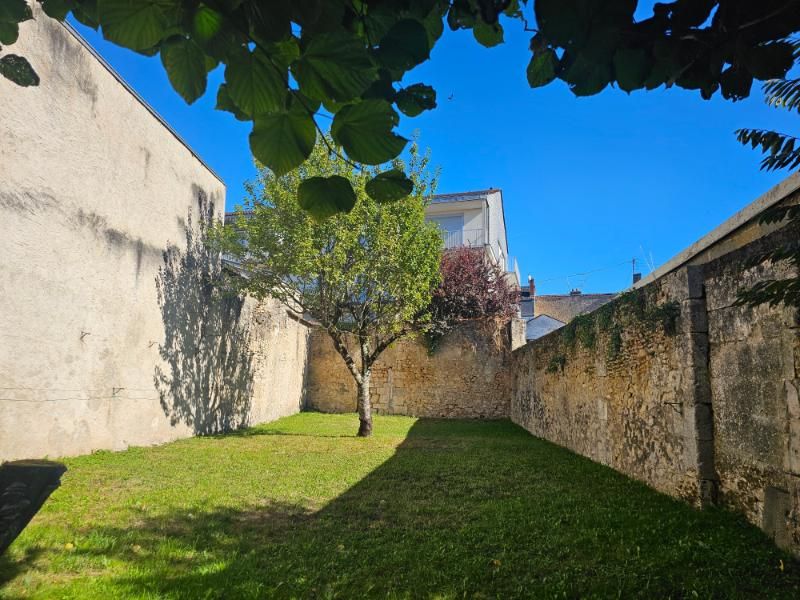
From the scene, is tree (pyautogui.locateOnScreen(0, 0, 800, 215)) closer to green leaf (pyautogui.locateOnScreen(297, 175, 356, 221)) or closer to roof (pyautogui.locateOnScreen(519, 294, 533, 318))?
green leaf (pyautogui.locateOnScreen(297, 175, 356, 221))

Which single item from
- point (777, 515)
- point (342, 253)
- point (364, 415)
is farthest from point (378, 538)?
point (364, 415)

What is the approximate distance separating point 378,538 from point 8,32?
11.9 ft

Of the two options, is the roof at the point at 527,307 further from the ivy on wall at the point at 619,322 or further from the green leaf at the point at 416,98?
the green leaf at the point at 416,98

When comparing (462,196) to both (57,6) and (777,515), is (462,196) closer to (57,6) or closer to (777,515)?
(777,515)

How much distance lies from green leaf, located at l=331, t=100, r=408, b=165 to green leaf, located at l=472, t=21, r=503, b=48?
477 millimetres

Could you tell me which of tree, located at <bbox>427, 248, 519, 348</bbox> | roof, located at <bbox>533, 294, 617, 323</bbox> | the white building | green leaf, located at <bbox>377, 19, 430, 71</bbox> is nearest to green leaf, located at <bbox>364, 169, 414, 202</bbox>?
green leaf, located at <bbox>377, 19, 430, 71</bbox>

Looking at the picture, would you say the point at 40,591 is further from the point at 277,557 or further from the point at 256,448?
the point at 256,448

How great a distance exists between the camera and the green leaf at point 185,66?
3.58 ft

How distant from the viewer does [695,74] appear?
1275 mm

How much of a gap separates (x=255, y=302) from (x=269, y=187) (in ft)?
11.7

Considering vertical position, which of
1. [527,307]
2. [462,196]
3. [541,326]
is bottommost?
[541,326]

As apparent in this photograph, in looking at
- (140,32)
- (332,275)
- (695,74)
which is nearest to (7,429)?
(332,275)

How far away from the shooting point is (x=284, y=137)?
43.1 inches

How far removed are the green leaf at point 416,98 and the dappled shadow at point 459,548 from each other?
2.61 meters
